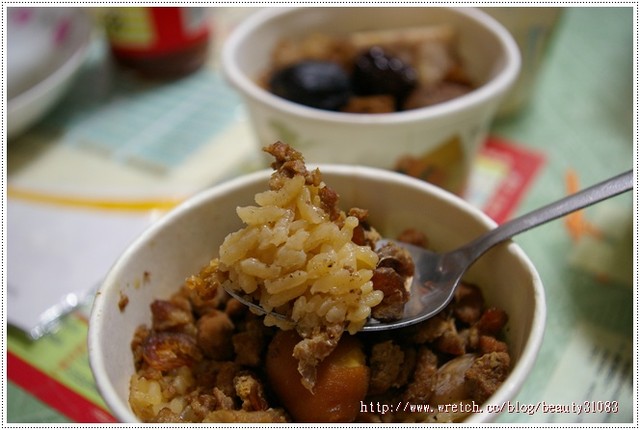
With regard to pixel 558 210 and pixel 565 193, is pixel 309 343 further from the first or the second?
pixel 565 193

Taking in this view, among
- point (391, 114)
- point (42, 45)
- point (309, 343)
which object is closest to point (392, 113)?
point (391, 114)

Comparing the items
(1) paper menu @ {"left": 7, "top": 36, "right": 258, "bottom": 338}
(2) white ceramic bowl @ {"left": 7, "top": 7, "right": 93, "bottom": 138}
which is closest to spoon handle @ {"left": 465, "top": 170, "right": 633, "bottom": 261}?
(1) paper menu @ {"left": 7, "top": 36, "right": 258, "bottom": 338}

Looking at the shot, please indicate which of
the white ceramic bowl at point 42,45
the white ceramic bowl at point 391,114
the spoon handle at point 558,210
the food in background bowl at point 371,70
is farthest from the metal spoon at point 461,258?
Answer: the white ceramic bowl at point 42,45

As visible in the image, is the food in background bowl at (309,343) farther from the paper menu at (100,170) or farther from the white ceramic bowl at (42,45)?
the white ceramic bowl at (42,45)

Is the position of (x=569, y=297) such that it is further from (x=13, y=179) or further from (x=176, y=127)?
(x=13, y=179)

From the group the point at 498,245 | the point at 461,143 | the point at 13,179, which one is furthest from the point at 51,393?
the point at 461,143

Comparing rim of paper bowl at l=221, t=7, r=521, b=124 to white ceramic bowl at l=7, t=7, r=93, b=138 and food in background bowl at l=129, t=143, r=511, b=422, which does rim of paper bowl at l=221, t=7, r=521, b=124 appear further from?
white ceramic bowl at l=7, t=7, r=93, b=138
